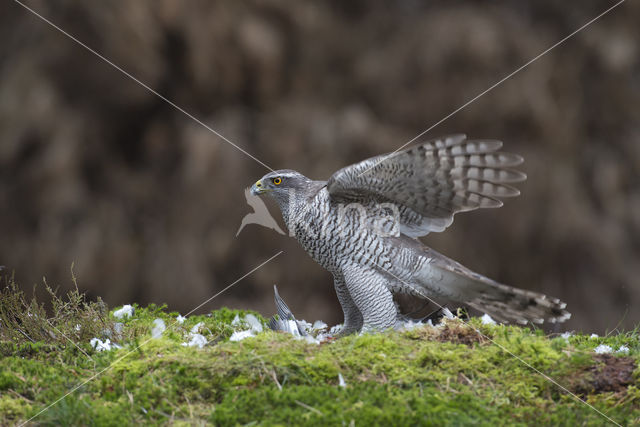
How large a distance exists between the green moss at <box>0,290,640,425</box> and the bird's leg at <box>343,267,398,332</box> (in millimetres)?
338

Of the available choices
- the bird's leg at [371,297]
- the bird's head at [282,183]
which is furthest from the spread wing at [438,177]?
the bird's leg at [371,297]

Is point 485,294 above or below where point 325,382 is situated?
above

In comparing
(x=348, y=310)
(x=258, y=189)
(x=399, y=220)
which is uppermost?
(x=399, y=220)

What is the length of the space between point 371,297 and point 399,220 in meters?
0.43

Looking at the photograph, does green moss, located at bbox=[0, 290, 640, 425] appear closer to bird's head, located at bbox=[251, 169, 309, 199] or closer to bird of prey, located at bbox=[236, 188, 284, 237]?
bird's head, located at bbox=[251, 169, 309, 199]

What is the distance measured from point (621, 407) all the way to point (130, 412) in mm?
1698

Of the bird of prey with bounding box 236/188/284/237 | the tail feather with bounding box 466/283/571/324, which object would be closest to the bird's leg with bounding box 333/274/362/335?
the bird of prey with bounding box 236/188/284/237

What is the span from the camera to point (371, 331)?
3.14 m

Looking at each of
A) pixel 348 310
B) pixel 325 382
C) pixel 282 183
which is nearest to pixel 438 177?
pixel 282 183

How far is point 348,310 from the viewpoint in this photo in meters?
3.50

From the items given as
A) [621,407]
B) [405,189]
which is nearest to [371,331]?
[405,189]

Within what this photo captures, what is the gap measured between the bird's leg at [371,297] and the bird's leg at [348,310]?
0.28 metres

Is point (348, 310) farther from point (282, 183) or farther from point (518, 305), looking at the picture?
point (518, 305)

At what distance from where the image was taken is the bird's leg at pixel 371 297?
3.14m
